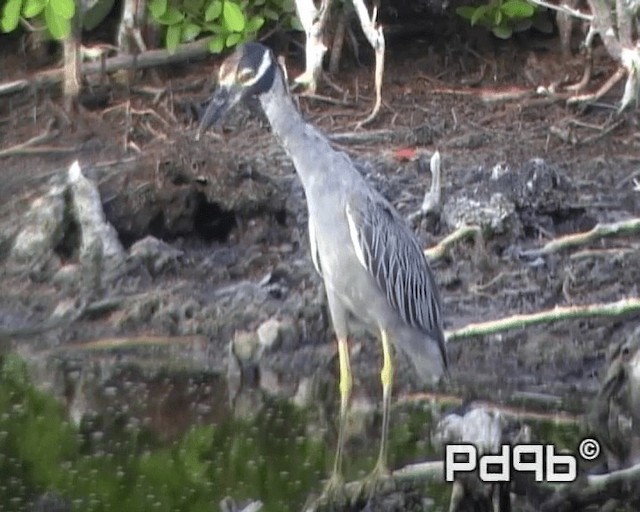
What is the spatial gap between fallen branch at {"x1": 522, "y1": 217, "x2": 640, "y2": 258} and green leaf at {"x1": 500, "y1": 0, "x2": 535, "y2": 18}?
3.99ft

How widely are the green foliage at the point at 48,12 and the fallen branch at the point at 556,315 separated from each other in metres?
1.81

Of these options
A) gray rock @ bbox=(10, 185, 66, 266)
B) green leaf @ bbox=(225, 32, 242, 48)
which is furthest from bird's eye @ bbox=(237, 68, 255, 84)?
green leaf @ bbox=(225, 32, 242, 48)

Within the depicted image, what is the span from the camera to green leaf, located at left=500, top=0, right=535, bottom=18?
235 inches

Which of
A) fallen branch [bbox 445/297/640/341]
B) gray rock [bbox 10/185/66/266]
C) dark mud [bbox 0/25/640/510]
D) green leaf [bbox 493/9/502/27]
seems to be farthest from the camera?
green leaf [bbox 493/9/502/27]

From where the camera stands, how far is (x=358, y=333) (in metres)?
4.69

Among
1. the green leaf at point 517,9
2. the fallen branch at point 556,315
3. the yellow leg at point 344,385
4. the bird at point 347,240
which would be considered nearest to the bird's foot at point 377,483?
the bird at point 347,240

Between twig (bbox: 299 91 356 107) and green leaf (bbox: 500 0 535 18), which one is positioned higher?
green leaf (bbox: 500 0 535 18)

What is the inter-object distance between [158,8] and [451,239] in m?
1.62

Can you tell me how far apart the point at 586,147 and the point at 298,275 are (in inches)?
49.1

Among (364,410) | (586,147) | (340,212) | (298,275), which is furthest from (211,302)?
(586,147)

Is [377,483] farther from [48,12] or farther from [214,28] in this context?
[214,28]

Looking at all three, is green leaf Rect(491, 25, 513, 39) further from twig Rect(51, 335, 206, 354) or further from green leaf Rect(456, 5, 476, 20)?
twig Rect(51, 335, 206, 354)

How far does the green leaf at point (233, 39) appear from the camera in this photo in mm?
5793

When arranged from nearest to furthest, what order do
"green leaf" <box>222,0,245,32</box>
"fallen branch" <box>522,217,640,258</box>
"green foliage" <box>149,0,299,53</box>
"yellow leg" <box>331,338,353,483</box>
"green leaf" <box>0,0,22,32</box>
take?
"yellow leg" <box>331,338,353,483</box> → "fallen branch" <box>522,217,640,258</box> → "green leaf" <box>0,0,22,32</box> → "green leaf" <box>222,0,245,32</box> → "green foliage" <box>149,0,299,53</box>
